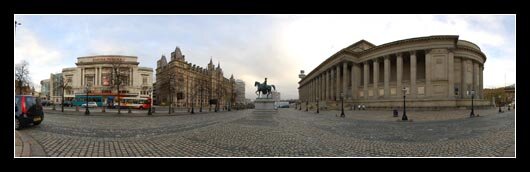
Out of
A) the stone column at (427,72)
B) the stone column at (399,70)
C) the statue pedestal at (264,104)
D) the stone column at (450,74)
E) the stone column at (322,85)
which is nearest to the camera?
the statue pedestal at (264,104)

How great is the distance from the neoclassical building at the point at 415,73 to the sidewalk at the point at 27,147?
40.9 meters

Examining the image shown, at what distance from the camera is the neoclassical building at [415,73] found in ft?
116

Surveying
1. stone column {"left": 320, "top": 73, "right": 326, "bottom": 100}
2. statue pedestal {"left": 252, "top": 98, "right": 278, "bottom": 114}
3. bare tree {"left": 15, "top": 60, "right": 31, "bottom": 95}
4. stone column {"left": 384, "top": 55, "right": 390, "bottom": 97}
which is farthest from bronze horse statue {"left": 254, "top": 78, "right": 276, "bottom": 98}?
stone column {"left": 320, "top": 73, "right": 326, "bottom": 100}

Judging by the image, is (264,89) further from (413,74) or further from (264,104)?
(413,74)

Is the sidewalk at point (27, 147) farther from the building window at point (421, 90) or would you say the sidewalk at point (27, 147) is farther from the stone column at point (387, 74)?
the building window at point (421, 90)

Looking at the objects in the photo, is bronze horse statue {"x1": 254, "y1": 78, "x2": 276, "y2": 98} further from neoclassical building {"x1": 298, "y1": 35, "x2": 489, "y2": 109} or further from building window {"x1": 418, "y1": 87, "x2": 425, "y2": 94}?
building window {"x1": 418, "y1": 87, "x2": 425, "y2": 94}

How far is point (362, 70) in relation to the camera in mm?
49156

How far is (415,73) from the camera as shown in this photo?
125 ft

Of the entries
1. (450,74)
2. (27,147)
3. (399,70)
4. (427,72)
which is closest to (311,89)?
(399,70)

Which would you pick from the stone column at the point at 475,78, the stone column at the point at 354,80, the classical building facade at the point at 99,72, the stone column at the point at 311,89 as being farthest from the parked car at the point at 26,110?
the stone column at the point at 311,89

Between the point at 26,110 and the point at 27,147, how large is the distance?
2422 mm

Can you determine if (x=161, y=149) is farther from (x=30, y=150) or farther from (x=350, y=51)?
(x=350, y=51)
